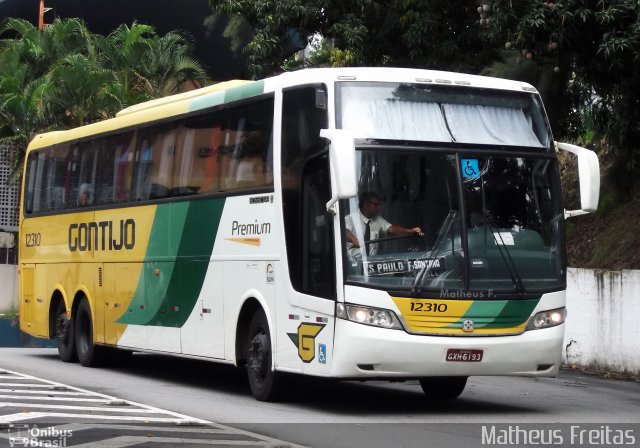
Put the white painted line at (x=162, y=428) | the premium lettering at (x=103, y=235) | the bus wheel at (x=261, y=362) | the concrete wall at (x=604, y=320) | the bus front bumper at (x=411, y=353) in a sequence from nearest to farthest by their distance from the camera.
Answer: the white painted line at (x=162, y=428)
the bus front bumper at (x=411, y=353)
the bus wheel at (x=261, y=362)
the premium lettering at (x=103, y=235)
the concrete wall at (x=604, y=320)

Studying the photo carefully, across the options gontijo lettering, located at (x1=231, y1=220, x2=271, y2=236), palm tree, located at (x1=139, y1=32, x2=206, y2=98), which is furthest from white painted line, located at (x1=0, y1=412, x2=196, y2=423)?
palm tree, located at (x1=139, y1=32, x2=206, y2=98)

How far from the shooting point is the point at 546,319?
1284 centimetres

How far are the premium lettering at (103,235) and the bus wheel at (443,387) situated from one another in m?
4.78

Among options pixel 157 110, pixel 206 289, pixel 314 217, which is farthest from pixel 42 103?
pixel 314 217

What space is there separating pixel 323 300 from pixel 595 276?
27.2 ft

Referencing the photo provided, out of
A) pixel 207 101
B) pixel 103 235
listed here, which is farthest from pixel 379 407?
pixel 103 235

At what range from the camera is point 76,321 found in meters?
19.8

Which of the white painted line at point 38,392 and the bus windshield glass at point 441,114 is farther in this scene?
the white painted line at point 38,392

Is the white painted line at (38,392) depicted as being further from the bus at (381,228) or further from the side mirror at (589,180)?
the side mirror at (589,180)

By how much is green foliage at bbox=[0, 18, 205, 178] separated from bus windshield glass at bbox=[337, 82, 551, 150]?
22822 mm

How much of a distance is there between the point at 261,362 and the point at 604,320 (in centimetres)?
751

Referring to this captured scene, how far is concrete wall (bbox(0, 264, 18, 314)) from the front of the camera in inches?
1740

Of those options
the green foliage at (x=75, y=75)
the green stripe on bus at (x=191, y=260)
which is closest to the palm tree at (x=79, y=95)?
the green foliage at (x=75, y=75)

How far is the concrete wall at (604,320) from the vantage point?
18891 mm
